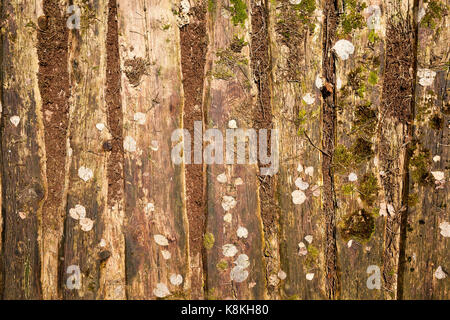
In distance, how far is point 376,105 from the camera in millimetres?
2686

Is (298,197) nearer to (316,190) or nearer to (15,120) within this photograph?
(316,190)

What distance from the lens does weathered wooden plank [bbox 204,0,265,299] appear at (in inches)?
106

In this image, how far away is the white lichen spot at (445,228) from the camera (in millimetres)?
2709

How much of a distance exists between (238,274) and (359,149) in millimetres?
1665

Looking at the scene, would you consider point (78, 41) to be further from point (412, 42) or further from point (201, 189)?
point (412, 42)

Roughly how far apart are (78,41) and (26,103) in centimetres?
77

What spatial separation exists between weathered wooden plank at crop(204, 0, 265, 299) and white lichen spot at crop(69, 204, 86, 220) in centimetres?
120

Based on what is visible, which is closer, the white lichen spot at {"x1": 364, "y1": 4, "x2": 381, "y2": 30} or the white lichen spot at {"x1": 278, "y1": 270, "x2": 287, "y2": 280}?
the white lichen spot at {"x1": 364, "y1": 4, "x2": 381, "y2": 30}

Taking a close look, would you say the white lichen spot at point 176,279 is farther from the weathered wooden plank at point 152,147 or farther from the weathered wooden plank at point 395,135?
the weathered wooden plank at point 395,135

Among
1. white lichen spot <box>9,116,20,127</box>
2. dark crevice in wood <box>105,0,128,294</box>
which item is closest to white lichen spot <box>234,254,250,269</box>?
dark crevice in wood <box>105,0,128,294</box>

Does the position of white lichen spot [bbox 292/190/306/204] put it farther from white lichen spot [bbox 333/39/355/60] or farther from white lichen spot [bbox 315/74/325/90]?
white lichen spot [bbox 333/39/355/60]

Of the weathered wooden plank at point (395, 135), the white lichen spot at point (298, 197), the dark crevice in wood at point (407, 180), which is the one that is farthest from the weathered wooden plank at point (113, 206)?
the dark crevice in wood at point (407, 180)
